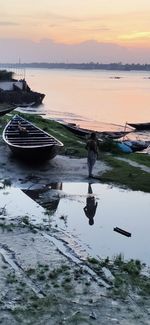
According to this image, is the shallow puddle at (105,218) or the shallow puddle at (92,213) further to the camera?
the shallow puddle at (92,213)

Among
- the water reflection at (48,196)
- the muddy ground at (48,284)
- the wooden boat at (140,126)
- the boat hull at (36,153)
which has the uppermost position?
the boat hull at (36,153)

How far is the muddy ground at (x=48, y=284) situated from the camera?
7090mm

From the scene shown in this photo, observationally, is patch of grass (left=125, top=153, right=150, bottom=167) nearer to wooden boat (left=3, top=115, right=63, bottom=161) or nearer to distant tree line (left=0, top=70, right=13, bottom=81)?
wooden boat (left=3, top=115, right=63, bottom=161)

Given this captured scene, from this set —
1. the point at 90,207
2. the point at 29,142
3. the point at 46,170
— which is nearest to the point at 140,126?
the point at 29,142

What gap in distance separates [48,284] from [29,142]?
13.2 m

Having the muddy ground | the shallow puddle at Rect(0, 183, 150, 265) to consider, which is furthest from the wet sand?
the muddy ground

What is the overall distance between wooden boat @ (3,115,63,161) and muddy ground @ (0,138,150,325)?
604 cm

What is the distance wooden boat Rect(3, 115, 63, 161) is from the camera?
1831 cm

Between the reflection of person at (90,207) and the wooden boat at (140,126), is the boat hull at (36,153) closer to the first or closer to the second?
the reflection of person at (90,207)

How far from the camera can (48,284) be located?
8.09m

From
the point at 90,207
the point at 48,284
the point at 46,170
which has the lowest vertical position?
the point at 90,207

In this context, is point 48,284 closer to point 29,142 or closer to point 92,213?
point 92,213

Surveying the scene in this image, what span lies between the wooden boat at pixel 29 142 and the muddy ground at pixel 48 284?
6.04 meters

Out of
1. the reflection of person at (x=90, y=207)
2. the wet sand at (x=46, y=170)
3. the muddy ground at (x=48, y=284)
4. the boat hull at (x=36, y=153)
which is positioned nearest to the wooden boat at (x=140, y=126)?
the wet sand at (x=46, y=170)
